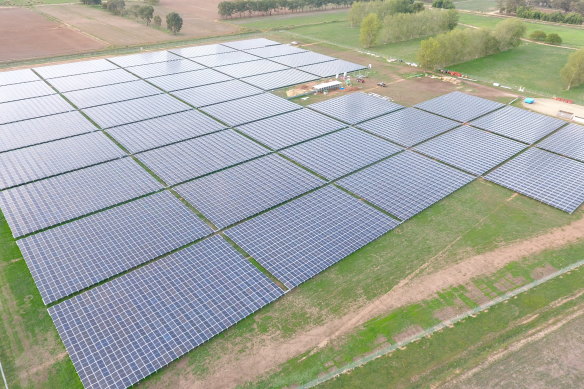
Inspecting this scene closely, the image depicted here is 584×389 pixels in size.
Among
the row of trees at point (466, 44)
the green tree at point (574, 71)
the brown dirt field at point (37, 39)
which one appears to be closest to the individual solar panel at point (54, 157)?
the brown dirt field at point (37, 39)

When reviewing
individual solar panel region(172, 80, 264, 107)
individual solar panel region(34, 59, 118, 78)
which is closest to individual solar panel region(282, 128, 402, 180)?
individual solar panel region(172, 80, 264, 107)

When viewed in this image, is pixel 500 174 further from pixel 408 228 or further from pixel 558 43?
pixel 558 43

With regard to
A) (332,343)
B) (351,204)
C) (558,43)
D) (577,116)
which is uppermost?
(558,43)

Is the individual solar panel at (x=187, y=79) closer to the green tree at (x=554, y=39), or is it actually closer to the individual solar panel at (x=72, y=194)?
the individual solar panel at (x=72, y=194)

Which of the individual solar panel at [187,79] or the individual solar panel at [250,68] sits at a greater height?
the individual solar panel at [250,68]

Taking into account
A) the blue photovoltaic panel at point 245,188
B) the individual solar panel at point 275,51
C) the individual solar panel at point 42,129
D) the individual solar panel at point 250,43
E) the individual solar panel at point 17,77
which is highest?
the individual solar panel at point 250,43

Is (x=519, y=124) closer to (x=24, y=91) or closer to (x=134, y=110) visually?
(x=134, y=110)

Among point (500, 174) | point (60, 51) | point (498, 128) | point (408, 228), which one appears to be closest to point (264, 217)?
point (408, 228)
